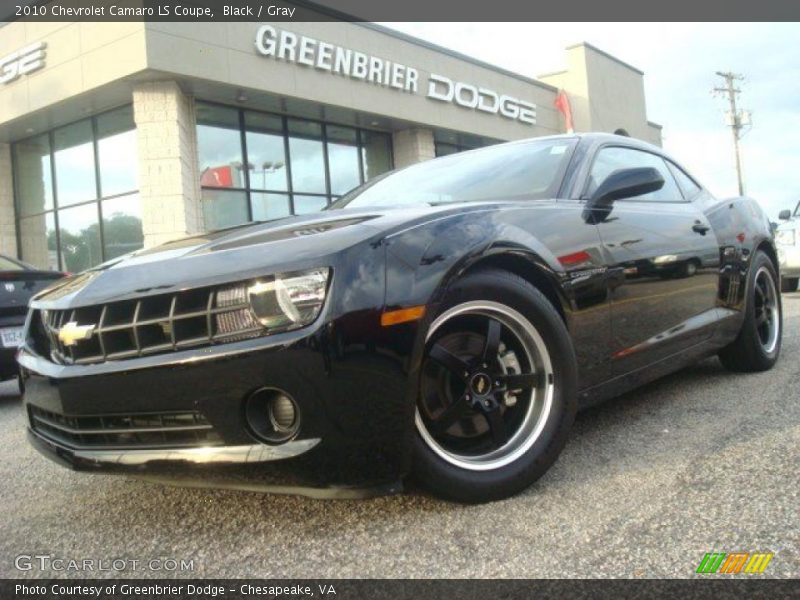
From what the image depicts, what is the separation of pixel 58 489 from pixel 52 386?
29.4 inches

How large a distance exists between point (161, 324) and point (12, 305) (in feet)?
11.8

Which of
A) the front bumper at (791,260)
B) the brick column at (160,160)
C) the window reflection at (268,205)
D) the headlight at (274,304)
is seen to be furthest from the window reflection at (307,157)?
the headlight at (274,304)

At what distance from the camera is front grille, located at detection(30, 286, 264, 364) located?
1.85m

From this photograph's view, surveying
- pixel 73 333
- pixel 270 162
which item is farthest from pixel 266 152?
pixel 73 333

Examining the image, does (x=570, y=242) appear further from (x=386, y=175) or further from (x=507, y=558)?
(x=386, y=175)

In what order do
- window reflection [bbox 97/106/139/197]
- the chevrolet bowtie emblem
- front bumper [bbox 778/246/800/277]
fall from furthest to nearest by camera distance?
window reflection [bbox 97/106/139/197] → front bumper [bbox 778/246/800/277] → the chevrolet bowtie emblem

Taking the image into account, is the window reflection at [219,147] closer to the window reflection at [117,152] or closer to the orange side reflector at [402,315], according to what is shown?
the window reflection at [117,152]

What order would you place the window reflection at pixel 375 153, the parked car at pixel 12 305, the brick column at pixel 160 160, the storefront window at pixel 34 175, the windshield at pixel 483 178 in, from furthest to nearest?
the window reflection at pixel 375 153 → the storefront window at pixel 34 175 → the brick column at pixel 160 160 → the parked car at pixel 12 305 → the windshield at pixel 483 178

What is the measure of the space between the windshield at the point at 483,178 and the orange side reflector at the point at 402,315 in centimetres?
89

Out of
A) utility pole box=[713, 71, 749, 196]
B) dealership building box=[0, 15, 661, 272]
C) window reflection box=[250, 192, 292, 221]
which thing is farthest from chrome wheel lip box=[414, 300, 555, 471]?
utility pole box=[713, 71, 749, 196]

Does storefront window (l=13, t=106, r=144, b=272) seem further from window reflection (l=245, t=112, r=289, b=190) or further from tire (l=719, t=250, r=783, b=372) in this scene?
tire (l=719, t=250, r=783, b=372)

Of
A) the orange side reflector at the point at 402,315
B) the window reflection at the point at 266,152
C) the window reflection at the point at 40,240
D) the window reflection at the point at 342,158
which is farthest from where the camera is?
the window reflection at the point at 342,158

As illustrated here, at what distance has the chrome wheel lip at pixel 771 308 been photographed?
417cm

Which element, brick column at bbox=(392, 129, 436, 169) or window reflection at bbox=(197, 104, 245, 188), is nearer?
window reflection at bbox=(197, 104, 245, 188)
